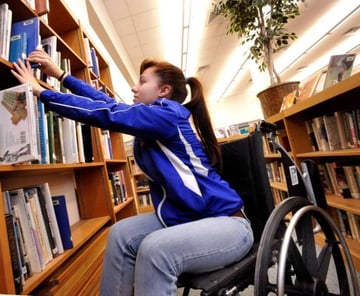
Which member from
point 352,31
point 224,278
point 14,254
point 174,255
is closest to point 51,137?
point 14,254

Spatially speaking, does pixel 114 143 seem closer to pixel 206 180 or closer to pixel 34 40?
pixel 34 40

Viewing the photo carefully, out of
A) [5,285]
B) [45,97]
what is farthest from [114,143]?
[5,285]

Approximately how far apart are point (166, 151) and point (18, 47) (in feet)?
2.48

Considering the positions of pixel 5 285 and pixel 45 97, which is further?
pixel 45 97

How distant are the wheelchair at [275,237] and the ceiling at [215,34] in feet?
6.08

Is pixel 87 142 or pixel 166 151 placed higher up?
pixel 87 142

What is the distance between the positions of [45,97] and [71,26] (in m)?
1.18

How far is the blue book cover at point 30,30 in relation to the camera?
1058 millimetres

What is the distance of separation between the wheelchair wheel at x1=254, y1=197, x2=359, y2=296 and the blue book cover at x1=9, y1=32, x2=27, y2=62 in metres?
1.10

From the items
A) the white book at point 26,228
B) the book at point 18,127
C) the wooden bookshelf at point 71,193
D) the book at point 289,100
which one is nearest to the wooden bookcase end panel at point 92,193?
the wooden bookshelf at point 71,193

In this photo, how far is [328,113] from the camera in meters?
1.87

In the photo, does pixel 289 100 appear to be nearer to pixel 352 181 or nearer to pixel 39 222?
pixel 352 181

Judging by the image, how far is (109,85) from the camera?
255cm

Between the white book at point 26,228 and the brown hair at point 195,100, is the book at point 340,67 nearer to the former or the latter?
the brown hair at point 195,100
